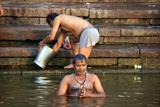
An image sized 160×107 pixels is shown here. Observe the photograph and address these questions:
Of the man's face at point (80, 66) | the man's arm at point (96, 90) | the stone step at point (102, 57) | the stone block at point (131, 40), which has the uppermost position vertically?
the stone block at point (131, 40)

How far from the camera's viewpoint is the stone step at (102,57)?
40.4ft

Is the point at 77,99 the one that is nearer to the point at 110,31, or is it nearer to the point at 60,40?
the point at 60,40

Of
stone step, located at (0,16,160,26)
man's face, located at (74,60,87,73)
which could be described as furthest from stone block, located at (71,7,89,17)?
man's face, located at (74,60,87,73)

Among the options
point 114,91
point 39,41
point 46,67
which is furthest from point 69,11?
point 114,91

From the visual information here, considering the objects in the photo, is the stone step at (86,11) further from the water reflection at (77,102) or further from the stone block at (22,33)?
the water reflection at (77,102)

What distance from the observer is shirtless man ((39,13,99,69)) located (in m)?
11.6

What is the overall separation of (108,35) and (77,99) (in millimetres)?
4035

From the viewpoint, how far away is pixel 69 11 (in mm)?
13930

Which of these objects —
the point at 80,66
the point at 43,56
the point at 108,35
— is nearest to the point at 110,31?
the point at 108,35

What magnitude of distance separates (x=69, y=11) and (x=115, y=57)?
203 cm

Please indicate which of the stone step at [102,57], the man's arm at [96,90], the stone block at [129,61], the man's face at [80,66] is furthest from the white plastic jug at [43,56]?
the man's face at [80,66]

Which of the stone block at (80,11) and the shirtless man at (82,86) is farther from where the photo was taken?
the stone block at (80,11)

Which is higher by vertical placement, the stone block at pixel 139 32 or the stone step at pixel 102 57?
the stone block at pixel 139 32

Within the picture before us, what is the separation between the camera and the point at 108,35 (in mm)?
13023
